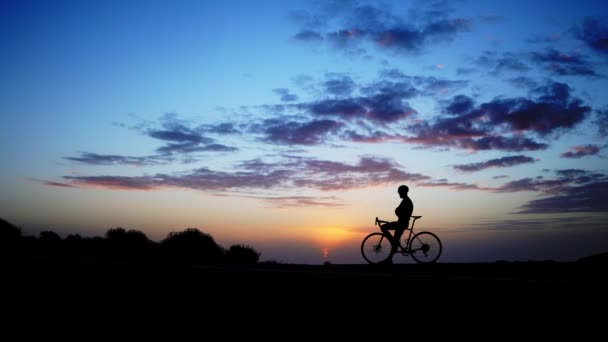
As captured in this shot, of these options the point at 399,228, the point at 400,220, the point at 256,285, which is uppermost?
the point at 400,220

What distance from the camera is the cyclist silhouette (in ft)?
50.3

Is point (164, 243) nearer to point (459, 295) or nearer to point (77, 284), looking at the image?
point (77, 284)

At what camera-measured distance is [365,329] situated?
4.84 metres

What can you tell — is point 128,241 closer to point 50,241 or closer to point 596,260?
point 50,241

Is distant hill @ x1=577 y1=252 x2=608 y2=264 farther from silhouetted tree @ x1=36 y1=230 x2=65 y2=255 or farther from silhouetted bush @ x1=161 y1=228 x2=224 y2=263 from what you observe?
silhouetted tree @ x1=36 y1=230 x2=65 y2=255

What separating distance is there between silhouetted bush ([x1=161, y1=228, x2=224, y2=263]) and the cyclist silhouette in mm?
14209

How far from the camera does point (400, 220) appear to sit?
1569 cm

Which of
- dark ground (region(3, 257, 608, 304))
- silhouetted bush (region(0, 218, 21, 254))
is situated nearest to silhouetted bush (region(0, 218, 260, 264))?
silhouetted bush (region(0, 218, 21, 254))

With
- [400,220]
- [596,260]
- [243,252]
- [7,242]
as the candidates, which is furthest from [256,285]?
[243,252]

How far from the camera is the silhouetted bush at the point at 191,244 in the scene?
27.3 meters

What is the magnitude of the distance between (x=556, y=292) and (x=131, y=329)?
6054mm

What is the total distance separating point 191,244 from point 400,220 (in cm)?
1617

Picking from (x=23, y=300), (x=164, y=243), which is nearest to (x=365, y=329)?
(x=23, y=300)

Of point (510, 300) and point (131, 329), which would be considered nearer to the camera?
point (131, 329)
